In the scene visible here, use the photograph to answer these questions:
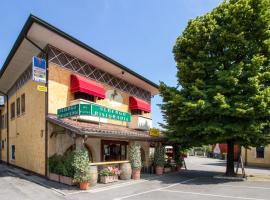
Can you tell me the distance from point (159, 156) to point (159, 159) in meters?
0.21

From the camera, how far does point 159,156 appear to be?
20.2m

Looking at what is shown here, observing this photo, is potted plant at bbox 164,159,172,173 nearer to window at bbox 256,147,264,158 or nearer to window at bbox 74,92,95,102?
window at bbox 74,92,95,102

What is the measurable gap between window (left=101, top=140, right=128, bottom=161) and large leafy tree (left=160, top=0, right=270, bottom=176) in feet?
12.7

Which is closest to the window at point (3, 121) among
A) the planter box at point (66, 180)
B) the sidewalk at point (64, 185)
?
the sidewalk at point (64, 185)

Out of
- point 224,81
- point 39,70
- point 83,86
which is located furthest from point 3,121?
point 224,81

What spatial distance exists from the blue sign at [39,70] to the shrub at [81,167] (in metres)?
4.83

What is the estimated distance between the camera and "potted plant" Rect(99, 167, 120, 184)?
1531cm

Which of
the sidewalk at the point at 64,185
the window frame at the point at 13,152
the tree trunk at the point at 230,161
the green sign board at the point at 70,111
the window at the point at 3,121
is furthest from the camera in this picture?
the window at the point at 3,121

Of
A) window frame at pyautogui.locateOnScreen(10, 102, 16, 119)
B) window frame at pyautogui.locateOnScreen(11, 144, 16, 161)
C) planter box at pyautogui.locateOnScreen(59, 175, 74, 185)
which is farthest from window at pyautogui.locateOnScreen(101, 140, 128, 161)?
window frame at pyautogui.locateOnScreen(10, 102, 16, 119)

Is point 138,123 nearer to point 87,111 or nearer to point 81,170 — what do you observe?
point 87,111

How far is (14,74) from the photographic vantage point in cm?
2291

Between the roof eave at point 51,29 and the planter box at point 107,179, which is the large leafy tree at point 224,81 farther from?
the planter box at point 107,179

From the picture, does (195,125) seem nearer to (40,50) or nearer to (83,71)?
(83,71)

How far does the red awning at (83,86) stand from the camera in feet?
58.4
